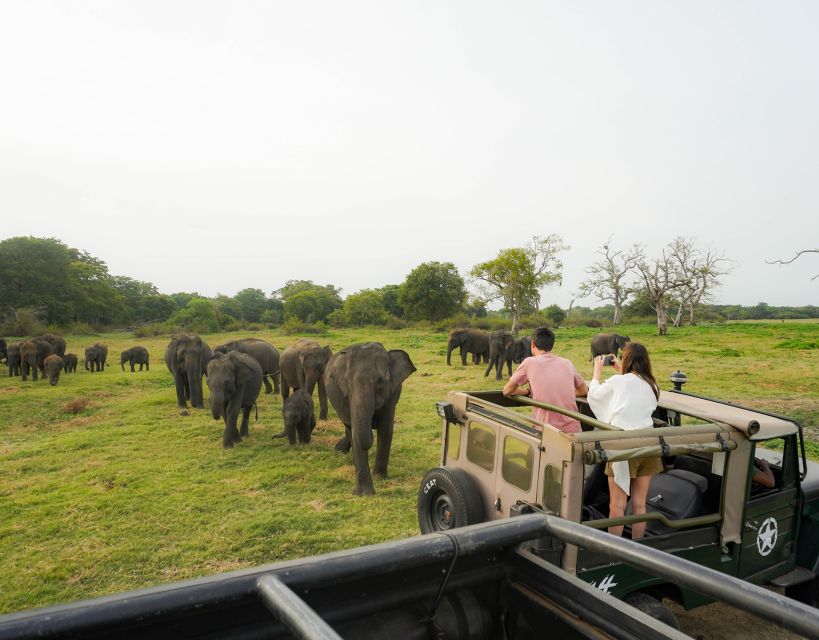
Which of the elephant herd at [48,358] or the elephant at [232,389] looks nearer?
the elephant at [232,389]

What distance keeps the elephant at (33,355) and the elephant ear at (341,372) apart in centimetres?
1656

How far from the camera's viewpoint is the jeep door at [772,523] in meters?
4.23

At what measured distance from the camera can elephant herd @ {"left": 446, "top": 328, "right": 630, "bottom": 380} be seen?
2008 centimetres

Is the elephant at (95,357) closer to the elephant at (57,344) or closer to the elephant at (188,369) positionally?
the elephant at (57,344)

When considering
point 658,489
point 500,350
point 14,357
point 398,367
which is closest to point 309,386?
point 398,367

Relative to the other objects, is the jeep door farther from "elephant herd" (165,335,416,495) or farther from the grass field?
"elephant herd" (165,335,416,495)

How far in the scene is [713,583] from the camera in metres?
1.33

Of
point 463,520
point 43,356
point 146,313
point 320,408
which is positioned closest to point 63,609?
point 463,520

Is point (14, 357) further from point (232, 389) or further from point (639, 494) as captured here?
point (639, 494)

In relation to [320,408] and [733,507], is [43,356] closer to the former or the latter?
[320,408]

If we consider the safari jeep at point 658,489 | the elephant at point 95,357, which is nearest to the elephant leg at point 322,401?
the safari jeep at point 658,489

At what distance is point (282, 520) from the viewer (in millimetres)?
6480

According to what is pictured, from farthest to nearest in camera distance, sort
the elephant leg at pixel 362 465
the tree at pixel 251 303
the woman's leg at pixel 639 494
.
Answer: the tree at pixel 251 303 → the elephant leg at pixel 362 465 → the woman's leg at pixel 639 494

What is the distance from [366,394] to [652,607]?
4.66 m
